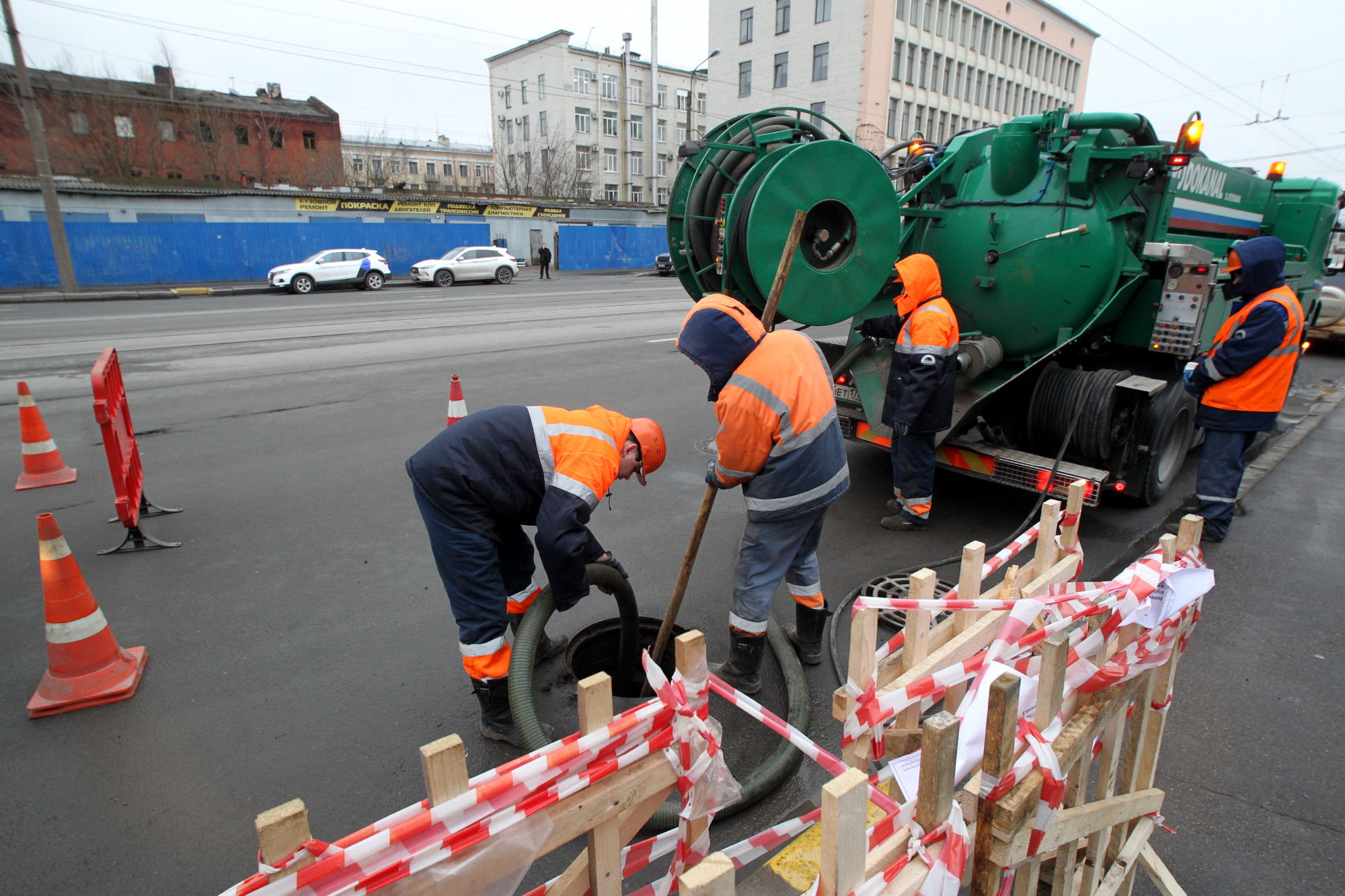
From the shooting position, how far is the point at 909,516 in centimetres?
502

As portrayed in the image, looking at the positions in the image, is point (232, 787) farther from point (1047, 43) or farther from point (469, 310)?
point (1047, 43)

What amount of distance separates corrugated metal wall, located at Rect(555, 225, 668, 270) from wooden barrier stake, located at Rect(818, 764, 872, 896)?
3458 cm

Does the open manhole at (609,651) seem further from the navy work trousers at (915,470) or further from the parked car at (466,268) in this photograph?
the parked car at (466,268)

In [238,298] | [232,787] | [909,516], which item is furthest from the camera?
[238,298]

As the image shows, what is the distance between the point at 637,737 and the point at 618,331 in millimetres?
12902

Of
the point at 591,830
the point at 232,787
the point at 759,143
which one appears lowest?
the point at 232,787

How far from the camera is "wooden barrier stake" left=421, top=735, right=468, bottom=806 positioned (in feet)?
4.24

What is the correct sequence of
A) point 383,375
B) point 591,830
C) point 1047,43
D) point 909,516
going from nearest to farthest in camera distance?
point 591,830 < point 909,516 < point 383,375 < point 1047,43

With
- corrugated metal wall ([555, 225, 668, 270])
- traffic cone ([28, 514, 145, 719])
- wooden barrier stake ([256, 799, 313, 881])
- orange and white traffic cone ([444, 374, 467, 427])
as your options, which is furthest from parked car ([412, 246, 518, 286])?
wooden barrier stake ([256, 799, 313, 881])

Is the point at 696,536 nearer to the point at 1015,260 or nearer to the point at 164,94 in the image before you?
the point at 1015,260

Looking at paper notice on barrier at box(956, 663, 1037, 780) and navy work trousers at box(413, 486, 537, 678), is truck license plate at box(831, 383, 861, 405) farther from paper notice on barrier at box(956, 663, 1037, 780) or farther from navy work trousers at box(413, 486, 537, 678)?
paper notice on barrier at box(956, 663, 1037, 780)

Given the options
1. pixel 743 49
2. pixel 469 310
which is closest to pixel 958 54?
pixel 743 49

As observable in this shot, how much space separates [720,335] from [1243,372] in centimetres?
387

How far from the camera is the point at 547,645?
3545 mm
